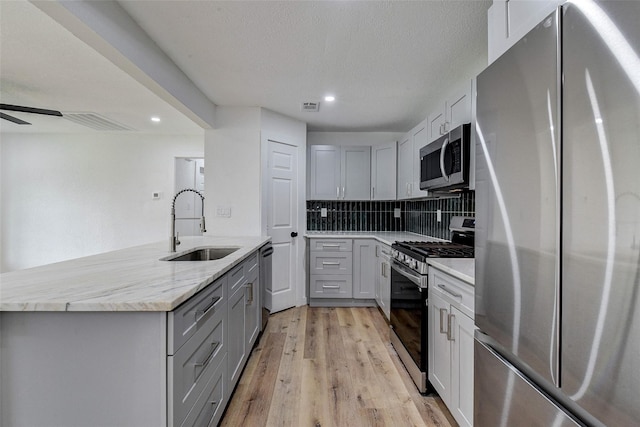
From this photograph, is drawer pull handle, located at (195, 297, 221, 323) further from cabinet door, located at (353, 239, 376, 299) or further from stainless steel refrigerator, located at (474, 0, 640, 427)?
cabinet door, located at (353, 239, 376, 299)

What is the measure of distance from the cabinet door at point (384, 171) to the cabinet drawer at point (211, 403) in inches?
117

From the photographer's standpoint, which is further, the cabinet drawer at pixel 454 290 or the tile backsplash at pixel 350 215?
the tile backsplash at pixel 350 215

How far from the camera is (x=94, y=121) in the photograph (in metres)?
4.11

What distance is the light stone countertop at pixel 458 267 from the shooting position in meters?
1.44

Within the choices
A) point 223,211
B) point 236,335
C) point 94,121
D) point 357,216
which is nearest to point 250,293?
point 236,335

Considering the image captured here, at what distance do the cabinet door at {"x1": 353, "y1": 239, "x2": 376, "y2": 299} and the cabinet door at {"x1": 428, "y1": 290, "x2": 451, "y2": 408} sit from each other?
188cm

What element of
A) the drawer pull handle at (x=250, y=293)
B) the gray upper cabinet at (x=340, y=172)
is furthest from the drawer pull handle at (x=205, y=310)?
the gray upper cabinet at (x=340, y=172)

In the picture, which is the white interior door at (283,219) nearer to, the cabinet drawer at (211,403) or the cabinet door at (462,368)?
the cabinet drawer at (211,403)

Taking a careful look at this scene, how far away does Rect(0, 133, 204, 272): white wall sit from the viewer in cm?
482

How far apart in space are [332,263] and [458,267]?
2307mm

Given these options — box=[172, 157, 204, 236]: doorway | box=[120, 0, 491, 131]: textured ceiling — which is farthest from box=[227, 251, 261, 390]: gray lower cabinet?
box=[172, 157, 204, 236]: doorway

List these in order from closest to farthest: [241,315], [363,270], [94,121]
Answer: [241,315] < [363,270] < [94,121]

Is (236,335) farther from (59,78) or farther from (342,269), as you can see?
(59,78)

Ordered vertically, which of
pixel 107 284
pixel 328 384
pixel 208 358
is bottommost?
pixel 328 384
